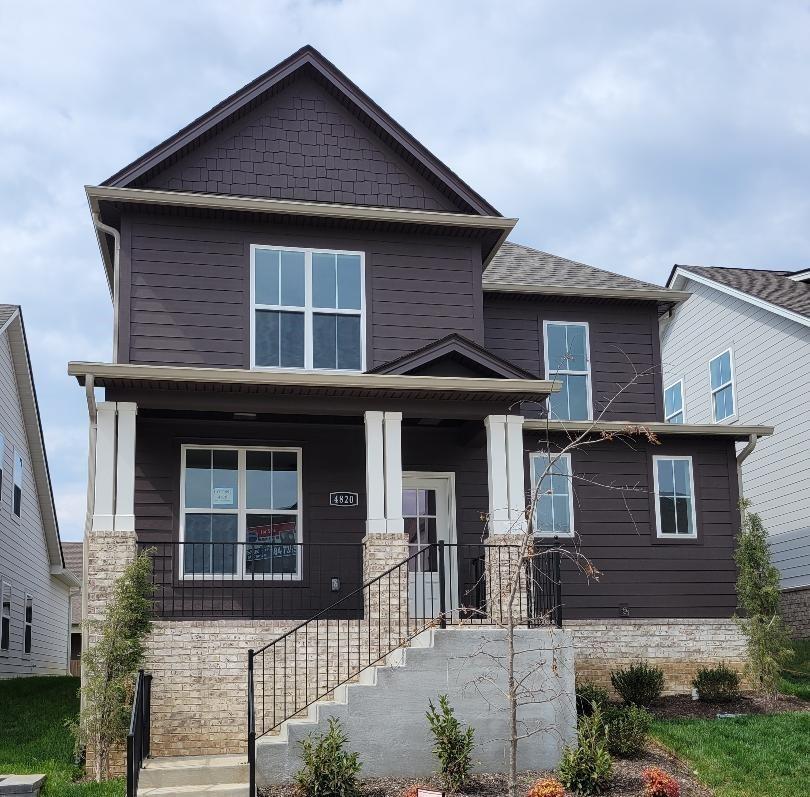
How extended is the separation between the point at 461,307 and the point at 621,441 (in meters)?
3.62

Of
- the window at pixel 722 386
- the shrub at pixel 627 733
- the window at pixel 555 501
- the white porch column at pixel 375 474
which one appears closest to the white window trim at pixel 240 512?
the white porch column at pixel 375 474

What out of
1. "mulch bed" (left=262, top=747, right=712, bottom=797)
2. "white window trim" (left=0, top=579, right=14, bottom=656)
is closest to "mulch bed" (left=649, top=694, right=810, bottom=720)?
"mulch bed" (left=262, top=747, right=712, bottom=797)

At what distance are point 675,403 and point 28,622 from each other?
15.7 metres

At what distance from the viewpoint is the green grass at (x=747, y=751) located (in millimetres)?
11695

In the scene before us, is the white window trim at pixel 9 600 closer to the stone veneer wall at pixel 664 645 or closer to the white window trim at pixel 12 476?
the white window trim at pixel 12 476

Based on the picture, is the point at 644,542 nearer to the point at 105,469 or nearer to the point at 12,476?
the point at 105,469

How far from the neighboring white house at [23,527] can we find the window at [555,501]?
10.7 meters

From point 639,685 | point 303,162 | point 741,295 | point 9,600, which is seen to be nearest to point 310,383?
point 303,162

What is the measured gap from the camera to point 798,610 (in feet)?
68.5

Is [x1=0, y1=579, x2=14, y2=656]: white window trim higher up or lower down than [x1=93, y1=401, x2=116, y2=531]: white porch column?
lower down

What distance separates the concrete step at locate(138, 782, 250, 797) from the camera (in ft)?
36.8

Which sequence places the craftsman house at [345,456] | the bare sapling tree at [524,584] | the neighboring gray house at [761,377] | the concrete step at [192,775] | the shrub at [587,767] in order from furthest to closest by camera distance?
the neighboring gray house at [761,377] < the craftsman house at [345,456] < the concrete step at [192,775] < the shrub at [587,767] < the bare sapling tree at [524,584]

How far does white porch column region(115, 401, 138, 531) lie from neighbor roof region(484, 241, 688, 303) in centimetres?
678

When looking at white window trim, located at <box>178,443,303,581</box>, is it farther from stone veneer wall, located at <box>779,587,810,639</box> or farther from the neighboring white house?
stone veneer wall, located at <box>779,587,810,639</box>
